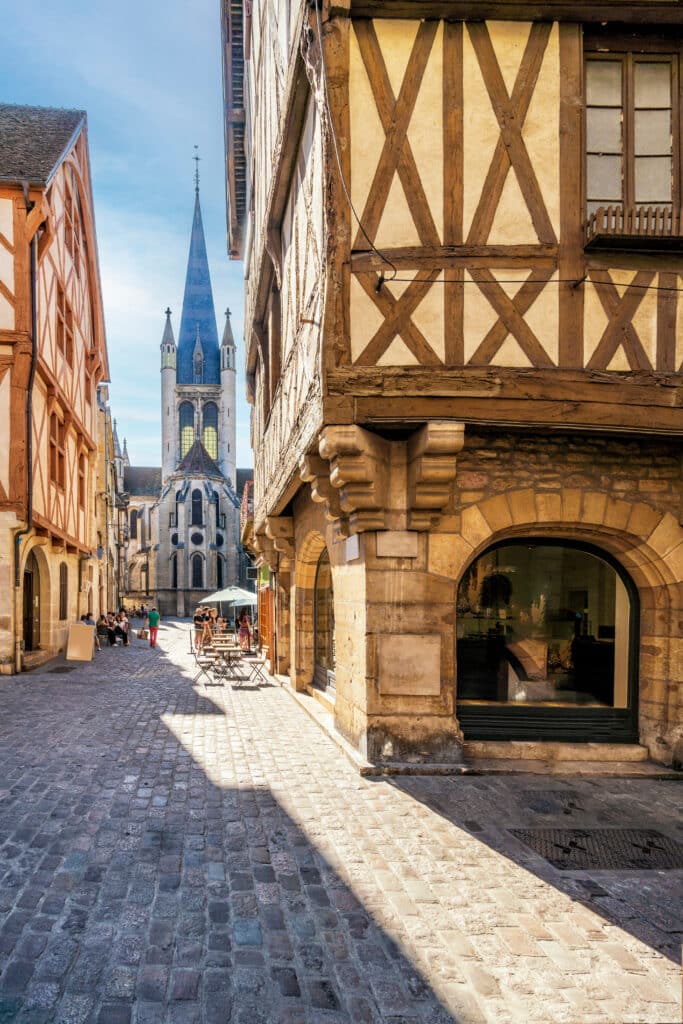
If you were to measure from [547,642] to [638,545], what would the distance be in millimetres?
1258

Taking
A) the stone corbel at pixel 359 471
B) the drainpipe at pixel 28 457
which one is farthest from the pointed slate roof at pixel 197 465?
the stone corbel at pixel 359 471

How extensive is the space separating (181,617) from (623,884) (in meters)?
51.3

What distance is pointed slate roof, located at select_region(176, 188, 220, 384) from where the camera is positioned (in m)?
67.5

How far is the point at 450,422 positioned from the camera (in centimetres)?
537

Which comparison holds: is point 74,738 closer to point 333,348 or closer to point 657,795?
point 333,348

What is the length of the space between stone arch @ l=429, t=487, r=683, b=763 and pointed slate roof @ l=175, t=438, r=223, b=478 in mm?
51748

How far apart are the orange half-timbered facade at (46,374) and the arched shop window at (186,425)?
45.1 metres

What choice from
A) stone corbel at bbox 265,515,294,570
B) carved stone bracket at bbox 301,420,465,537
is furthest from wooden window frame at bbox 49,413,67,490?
carved stone bracket at bbox 301,420,465,537

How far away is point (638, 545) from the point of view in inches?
243

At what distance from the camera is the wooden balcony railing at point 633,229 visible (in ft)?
17.4

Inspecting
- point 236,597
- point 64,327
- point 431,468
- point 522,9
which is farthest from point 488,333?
point 236,597

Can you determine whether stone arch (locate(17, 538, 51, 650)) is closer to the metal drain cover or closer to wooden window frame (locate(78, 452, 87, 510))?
wooden window frame (locate(78, 452, 87, 510))

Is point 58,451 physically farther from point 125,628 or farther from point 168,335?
point 168,335

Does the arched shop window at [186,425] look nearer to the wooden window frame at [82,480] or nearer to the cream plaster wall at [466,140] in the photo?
the wooden window frame at [82,480]
